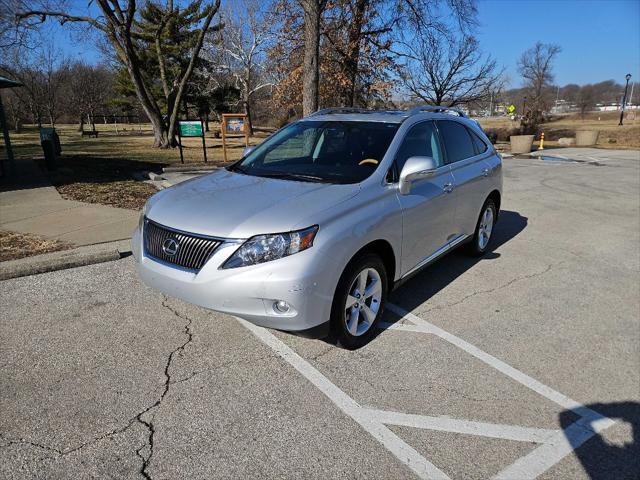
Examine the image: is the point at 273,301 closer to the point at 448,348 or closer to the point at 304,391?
the point at 304,391

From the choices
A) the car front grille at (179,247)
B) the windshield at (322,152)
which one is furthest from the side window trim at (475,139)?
the car front grille at (179,247)

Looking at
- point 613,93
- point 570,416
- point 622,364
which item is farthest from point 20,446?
point 613,93

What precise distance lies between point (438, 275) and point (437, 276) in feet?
0.12

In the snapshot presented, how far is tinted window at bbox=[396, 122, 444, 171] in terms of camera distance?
3889 millimetres

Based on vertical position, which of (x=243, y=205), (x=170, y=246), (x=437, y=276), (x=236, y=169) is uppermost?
(x=236, y=169)

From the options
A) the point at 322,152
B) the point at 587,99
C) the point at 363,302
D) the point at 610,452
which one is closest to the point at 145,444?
the point at 363,302

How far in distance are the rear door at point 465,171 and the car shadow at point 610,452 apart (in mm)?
2281

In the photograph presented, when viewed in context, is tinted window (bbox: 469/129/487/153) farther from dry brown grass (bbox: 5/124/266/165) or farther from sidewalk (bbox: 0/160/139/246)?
dry brown grass (bbox: 5/124/266/165)

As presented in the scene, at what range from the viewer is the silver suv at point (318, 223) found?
111 inches

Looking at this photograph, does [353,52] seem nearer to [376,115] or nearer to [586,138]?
[376,115]

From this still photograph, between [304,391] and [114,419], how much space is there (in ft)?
3.67

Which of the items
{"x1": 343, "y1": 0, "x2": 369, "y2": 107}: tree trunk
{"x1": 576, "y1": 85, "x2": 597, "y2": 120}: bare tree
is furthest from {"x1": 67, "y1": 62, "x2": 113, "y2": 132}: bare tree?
{"x1": 576, "y1": 85, "x2": 597, "y2": 120}: bare tree

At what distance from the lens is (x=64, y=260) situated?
4.86 metres

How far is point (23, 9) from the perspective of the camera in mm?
17719
